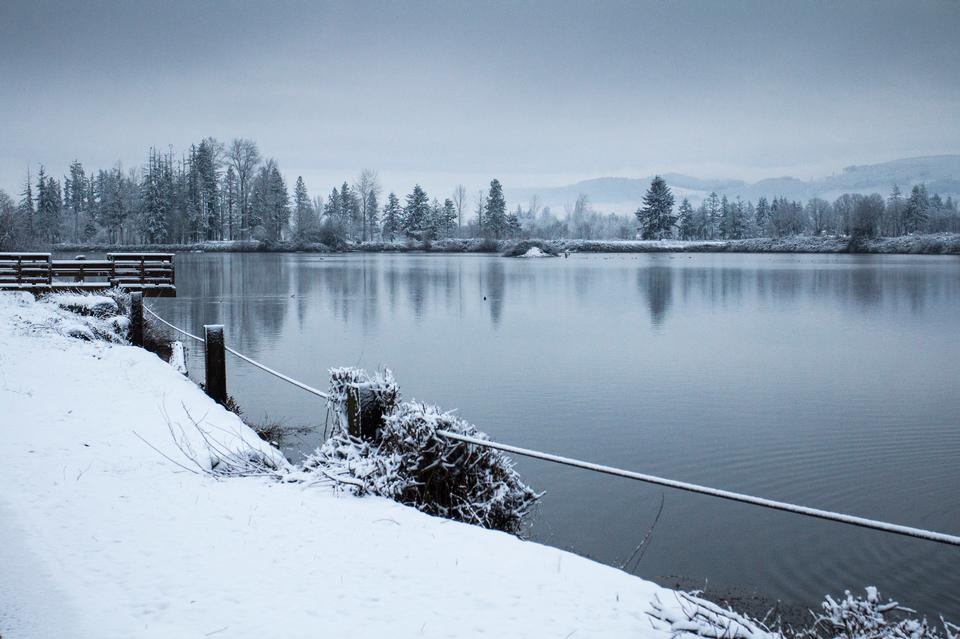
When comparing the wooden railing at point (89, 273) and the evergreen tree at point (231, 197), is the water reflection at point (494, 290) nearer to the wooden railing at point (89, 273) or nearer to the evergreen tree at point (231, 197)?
the wooden railing at point (89, 273)

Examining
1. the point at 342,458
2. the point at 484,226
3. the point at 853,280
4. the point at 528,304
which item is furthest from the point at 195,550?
the point at 484,226

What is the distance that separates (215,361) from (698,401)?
29.9 feet

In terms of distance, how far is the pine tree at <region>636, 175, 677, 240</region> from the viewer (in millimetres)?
115438

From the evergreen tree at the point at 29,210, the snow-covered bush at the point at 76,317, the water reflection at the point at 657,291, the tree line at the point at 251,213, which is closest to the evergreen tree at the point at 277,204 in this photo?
the tree line at the point at 251,213

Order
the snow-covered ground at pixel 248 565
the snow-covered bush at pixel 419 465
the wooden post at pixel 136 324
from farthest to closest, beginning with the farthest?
the wooden post at pixel 136 324 < the snow-covered bush at pixel 419 465 < the snow-covered ground at pixel 248 565

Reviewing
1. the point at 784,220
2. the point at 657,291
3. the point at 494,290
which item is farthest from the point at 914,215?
the point at 494,290

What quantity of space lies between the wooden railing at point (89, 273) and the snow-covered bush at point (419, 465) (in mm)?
19850

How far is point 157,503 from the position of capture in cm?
577

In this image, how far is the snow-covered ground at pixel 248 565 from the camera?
398 cm

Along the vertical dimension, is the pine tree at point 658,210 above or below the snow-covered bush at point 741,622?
above

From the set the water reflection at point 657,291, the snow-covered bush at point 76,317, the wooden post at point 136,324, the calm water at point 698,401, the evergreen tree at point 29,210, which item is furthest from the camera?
the evergreen tree at point 29,210

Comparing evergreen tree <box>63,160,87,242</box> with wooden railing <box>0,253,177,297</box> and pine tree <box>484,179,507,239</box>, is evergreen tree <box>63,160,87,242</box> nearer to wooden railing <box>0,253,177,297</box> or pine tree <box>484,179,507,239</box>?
pine tree <box>484,179,507,239</box>

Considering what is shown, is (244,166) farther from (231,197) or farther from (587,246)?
(587,246)

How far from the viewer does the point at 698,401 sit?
15.2 meters
